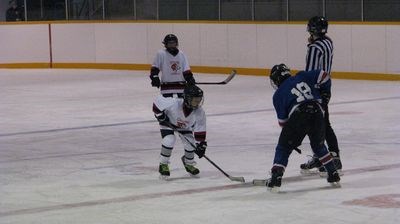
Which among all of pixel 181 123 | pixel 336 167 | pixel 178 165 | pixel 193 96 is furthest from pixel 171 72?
pixel 336 167

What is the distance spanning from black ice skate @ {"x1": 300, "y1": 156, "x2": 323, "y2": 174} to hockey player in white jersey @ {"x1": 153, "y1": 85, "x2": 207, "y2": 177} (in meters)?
0.87

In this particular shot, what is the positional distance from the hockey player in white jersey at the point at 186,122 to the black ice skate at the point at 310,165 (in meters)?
0.87

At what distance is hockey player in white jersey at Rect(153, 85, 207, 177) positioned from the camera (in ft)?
24.8

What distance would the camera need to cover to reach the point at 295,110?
23.3 feet

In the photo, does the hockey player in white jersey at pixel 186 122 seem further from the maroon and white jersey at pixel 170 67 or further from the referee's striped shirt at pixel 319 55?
the maroon and white jersey at pixel 170 67

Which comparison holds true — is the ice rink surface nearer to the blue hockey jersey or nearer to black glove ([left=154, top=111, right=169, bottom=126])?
black glove ([left=154, top=111, right=169, bottom=126])

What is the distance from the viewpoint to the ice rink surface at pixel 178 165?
6.49 metres

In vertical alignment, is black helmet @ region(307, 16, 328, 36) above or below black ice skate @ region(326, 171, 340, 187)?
above

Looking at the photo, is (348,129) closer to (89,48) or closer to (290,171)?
(290,171)

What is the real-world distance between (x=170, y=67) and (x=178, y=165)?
45.5 inches

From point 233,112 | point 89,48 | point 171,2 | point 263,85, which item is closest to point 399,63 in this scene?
point 263,85

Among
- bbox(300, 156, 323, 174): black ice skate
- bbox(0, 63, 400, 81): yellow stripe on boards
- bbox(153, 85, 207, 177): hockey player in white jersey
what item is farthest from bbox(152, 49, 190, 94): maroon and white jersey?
bbox(0, 63, 400, 81): yellow stripe on boards

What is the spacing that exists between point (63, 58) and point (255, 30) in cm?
524

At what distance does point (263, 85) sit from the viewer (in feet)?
56.5
